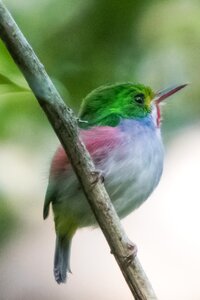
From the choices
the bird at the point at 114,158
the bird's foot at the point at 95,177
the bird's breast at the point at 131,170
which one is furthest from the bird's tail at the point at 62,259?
the bird's foot at the point at 95,177

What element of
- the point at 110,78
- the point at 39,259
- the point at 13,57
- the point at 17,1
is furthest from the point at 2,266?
the point at 13,57

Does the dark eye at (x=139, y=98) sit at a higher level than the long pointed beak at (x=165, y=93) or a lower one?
higher

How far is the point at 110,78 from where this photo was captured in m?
1.56

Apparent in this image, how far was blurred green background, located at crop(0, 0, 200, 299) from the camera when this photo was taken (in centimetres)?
110

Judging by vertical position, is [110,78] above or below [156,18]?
below

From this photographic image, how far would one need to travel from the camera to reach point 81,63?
1594 mm

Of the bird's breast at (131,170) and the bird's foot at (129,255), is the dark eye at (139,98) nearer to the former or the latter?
the bird's breast at (131,170)

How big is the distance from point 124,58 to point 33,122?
2.09ft

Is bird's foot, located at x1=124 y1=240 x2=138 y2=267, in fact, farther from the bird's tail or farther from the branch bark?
the bird's tail

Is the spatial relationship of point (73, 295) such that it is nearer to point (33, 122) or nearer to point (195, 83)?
point (195, 83)

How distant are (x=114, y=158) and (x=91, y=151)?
0.16 ft

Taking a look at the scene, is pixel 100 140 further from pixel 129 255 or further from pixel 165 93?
pixel 129 255

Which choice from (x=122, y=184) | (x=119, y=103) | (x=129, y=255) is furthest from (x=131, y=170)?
(x=129, y=255)

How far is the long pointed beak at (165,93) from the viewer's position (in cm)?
171
